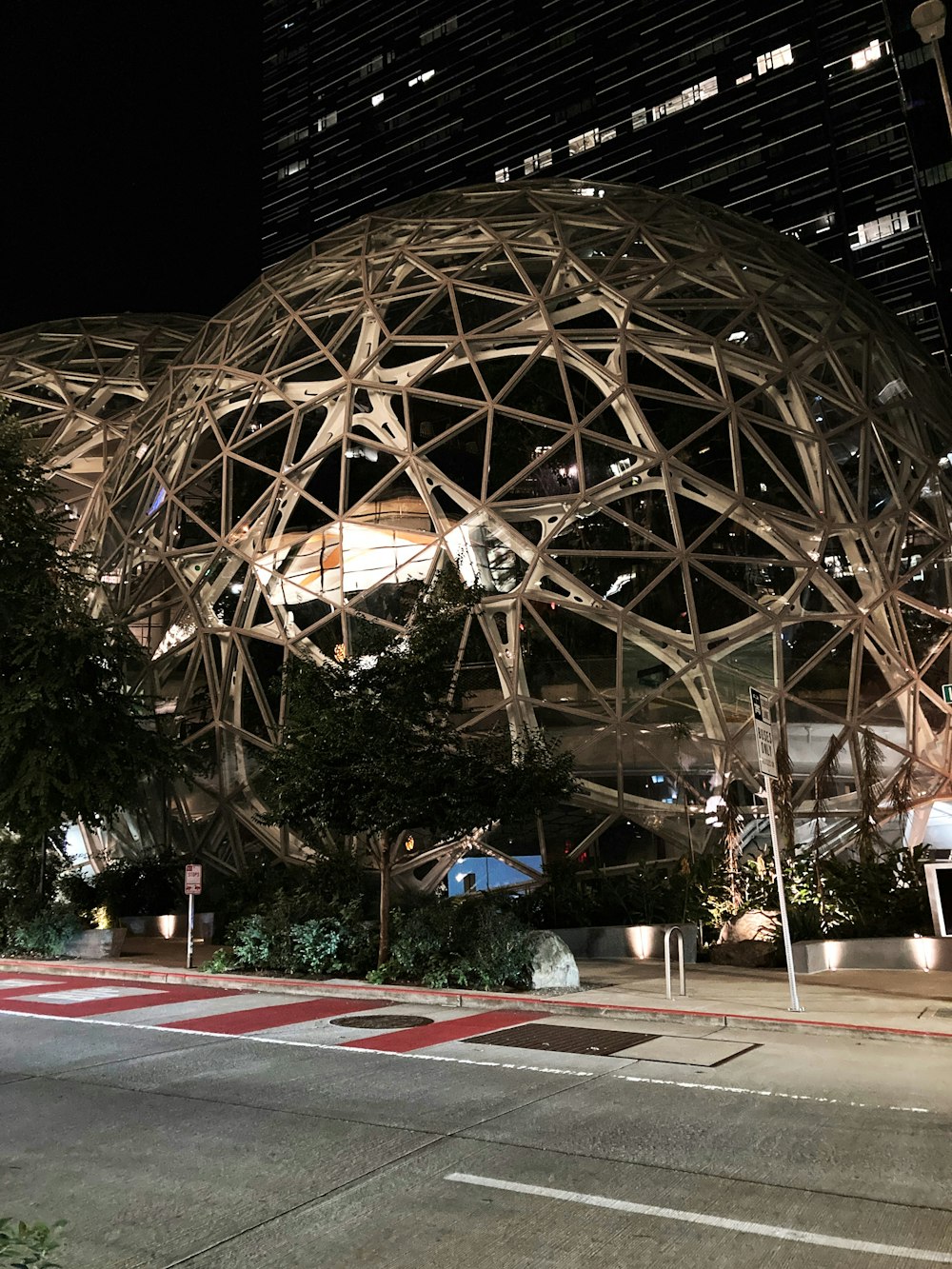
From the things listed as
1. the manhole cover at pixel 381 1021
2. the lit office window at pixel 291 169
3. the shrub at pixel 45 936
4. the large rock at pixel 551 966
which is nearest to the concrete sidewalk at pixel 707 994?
the large rock at pixel 551 966

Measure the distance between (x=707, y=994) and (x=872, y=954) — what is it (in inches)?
181

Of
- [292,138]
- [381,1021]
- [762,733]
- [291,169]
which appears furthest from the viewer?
[292,138]

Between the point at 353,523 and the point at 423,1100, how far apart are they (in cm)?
1496

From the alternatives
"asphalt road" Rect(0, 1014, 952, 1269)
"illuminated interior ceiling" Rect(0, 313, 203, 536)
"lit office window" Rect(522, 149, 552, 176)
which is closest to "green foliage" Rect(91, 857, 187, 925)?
"illuminated interior ceiling" Rect(0, 313, 203, 536)

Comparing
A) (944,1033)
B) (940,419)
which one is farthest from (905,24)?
(944,1033)

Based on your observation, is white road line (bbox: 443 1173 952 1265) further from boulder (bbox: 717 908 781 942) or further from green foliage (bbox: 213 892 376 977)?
boulder (bbox: 717 908 781 942)

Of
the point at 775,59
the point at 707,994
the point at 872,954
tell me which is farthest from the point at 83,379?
the point at 775,59

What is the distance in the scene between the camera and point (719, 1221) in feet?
15.1

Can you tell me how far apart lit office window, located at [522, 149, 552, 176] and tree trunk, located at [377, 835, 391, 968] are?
358ft

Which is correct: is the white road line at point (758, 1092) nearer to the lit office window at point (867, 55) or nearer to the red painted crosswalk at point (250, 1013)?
the red painted crosswalk at point (250, 1013)

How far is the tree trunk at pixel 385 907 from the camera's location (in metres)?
14.4

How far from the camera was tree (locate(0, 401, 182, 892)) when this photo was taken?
17453mm

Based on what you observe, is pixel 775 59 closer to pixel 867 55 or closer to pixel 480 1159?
pixel 867 55

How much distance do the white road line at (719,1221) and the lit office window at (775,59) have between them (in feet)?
365
